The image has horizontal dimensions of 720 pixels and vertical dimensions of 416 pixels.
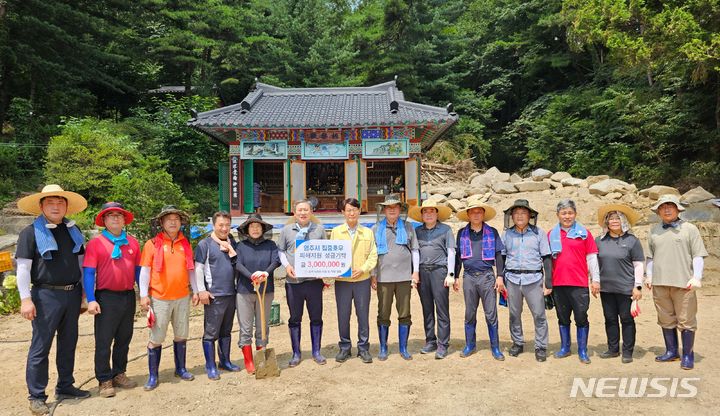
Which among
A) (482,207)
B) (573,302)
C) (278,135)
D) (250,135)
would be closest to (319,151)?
(278,135)

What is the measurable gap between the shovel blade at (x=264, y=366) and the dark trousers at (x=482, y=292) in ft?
6.72

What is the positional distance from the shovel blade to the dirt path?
75 mm

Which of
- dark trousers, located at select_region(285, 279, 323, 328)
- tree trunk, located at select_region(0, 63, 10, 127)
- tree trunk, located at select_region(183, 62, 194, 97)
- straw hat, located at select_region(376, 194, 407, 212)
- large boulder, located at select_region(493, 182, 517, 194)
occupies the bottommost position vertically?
dark trousers, located at select_region(285, 279, 323, 328)

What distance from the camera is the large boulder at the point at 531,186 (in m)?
17.8

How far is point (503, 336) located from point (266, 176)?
36.1 feet

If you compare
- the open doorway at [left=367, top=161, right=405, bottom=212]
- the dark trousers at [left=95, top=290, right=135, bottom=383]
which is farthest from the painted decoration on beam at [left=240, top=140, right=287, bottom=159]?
the dark trousers at [left=95, top=290, right=135, bottom=383]

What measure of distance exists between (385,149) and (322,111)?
2.28 metres

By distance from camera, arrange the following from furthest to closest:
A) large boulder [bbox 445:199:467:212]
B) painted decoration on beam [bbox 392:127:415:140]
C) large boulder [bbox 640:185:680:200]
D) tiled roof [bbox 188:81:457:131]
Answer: large boulder [bbox 445:199:467:212] → large boulder [bbox 640:185:680:200] → painted decoration on beam [bbox 392:127:415:140] → tiled roof [bbox 188:81:457:131]

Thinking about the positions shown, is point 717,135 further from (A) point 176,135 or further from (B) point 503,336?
(A) point 176,135

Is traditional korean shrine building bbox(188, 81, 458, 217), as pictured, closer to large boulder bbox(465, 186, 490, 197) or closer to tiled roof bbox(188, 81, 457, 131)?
tiled roof bbox(188, 81, 457, 131)

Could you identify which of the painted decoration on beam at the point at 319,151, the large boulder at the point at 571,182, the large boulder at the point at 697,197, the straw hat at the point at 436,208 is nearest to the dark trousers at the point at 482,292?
the straw hat at the point at 436,208

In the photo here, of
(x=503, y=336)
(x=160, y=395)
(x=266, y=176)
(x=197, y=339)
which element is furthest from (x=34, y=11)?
(x=503, y=336)

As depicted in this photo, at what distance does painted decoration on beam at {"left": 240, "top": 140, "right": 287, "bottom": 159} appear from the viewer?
11820mm

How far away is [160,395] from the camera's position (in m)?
3.83
